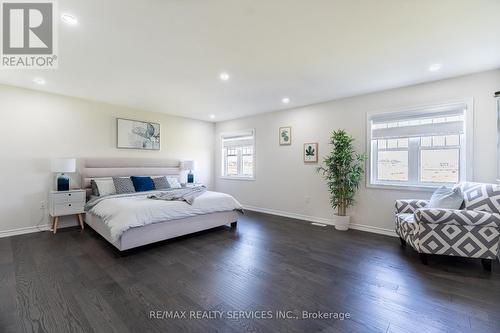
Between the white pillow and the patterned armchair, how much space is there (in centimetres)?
508

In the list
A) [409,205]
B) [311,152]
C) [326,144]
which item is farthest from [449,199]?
[311,152]

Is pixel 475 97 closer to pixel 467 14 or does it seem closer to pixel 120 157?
pixel 467 14

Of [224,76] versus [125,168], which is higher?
[224,76]

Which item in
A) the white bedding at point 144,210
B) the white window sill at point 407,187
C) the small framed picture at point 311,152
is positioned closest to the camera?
the white bedding at point 144,210

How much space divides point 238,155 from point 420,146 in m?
4.26

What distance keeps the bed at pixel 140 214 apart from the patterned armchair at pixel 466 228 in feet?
9.61

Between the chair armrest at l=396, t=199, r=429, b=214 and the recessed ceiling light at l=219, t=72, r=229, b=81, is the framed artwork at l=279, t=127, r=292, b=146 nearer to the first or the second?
the recessed ceiling light at l=219, t=72, r=229, b=81

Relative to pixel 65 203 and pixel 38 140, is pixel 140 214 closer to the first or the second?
pixel 65 203

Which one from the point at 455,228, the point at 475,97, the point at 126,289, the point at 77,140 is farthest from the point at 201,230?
the point at 475,97

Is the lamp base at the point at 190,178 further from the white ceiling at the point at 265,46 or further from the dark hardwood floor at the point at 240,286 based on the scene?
the dark hardwood floor at the point at 240,286

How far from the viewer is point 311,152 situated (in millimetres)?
4961

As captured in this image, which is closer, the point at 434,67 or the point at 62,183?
the point at 434,67

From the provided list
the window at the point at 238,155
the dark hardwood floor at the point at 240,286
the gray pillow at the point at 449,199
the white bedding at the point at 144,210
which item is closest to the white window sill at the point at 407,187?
the gray pillow at the point at 449,199

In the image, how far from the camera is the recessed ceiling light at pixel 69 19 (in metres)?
2.07
